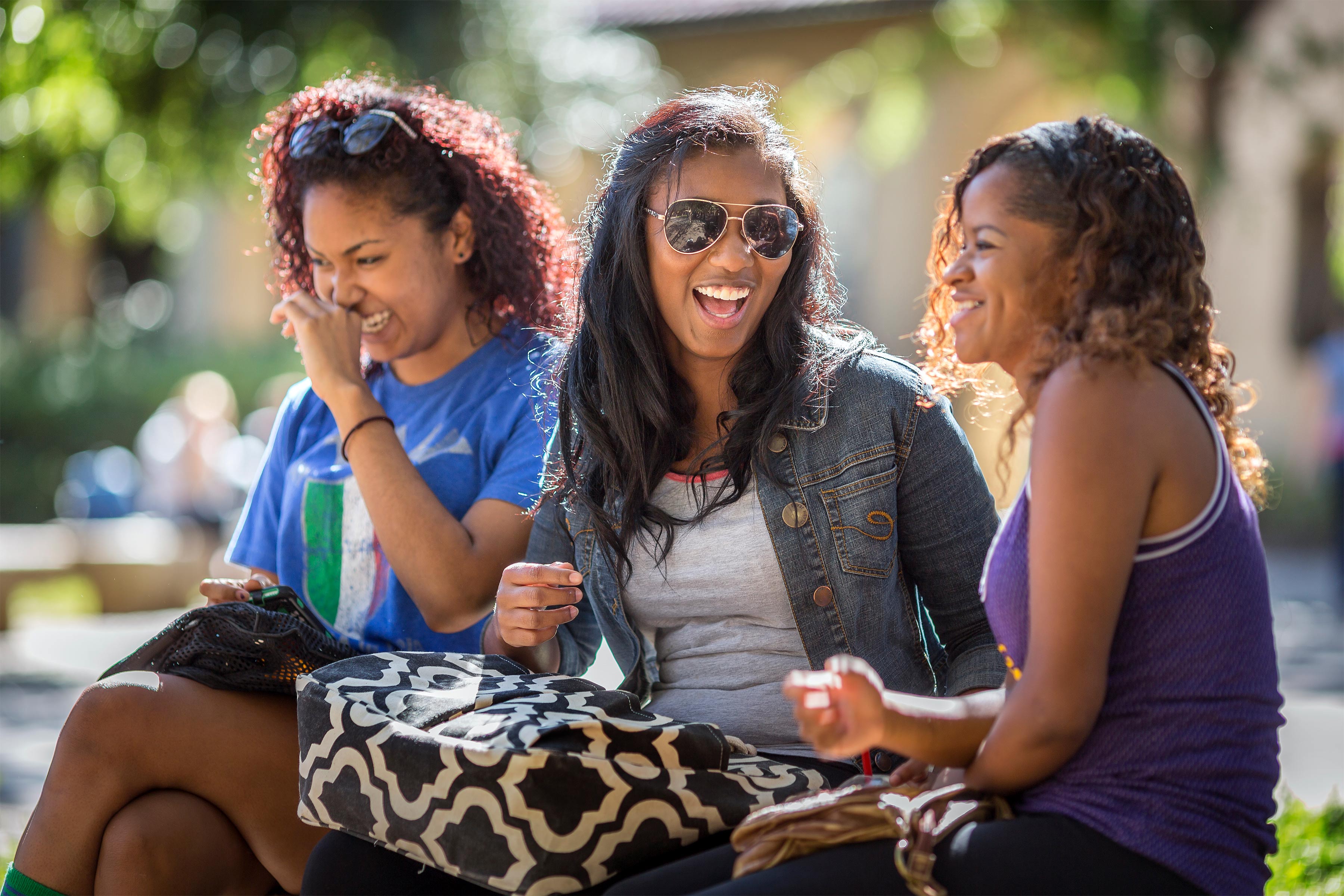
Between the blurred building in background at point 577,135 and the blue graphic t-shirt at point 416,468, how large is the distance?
33.4 inches

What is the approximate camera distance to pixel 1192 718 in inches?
74.3

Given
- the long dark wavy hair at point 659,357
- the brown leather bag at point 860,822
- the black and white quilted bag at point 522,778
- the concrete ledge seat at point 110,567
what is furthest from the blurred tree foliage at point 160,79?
the brown leather bag at point 860,822

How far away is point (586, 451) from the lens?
9.40ft

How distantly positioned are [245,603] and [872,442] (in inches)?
51.9

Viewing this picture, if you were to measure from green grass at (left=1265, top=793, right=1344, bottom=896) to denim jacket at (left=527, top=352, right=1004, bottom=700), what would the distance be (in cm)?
117

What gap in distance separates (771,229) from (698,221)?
0.15 meters

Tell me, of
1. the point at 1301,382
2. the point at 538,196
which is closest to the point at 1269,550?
the point at 1301,382

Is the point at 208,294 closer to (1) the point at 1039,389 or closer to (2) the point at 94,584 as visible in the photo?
(2) the point at 94,584

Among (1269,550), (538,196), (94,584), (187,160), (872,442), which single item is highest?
(187,160)

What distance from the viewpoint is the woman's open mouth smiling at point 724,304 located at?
272 centimetres

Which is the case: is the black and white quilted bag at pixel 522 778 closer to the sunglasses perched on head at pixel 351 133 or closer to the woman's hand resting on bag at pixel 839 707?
the woman's hand resting on bag at pixel 839 707

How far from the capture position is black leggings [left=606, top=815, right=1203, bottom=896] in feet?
6.01

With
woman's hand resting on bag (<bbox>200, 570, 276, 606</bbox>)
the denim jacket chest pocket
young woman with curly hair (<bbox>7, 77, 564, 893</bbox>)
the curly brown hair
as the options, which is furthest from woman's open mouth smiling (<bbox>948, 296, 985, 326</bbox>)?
woman's hand resting on bag (<bbox>200, 570, 276, 606</bbox>)

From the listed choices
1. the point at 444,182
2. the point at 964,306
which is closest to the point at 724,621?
the point at 964,306
